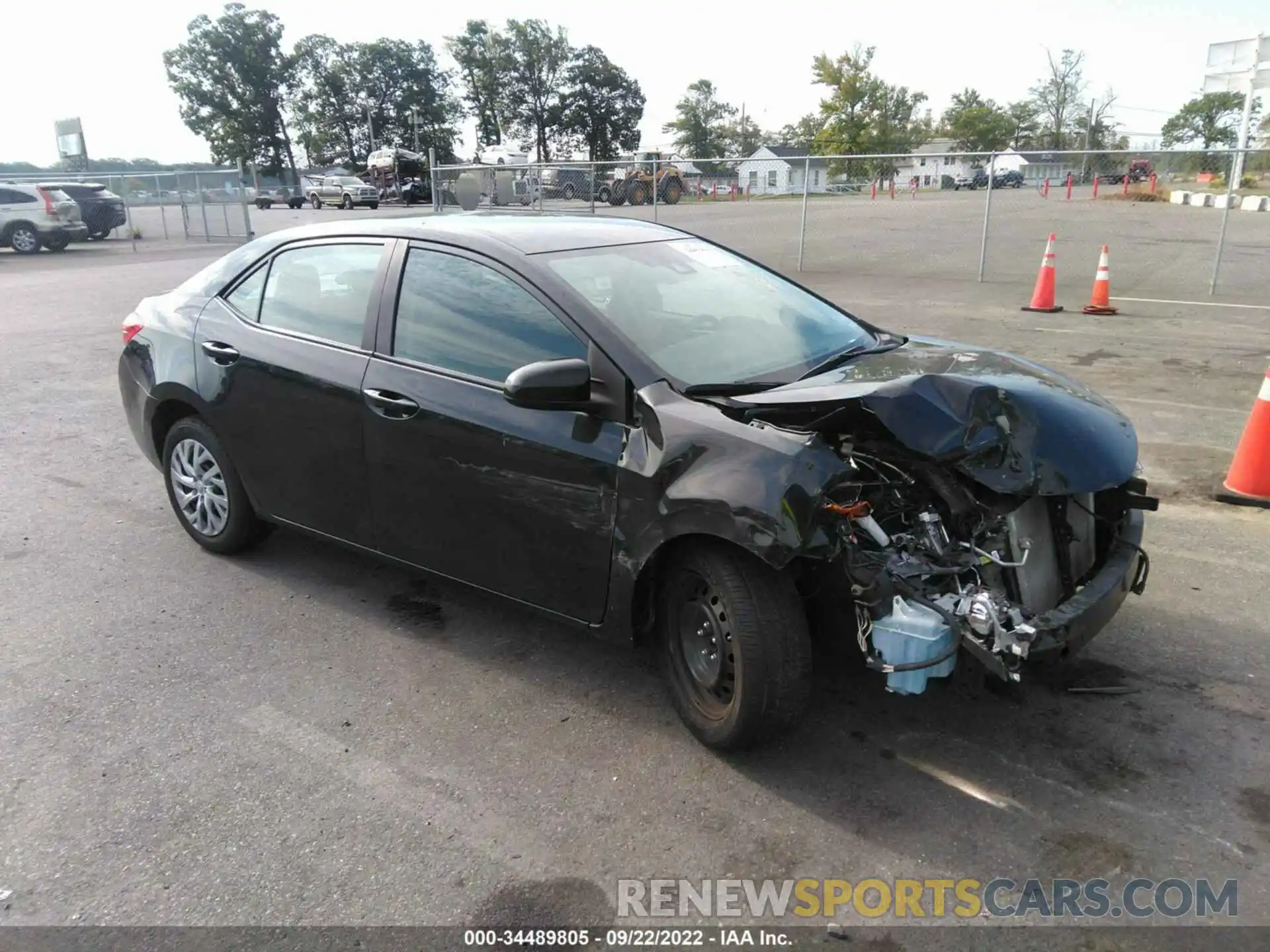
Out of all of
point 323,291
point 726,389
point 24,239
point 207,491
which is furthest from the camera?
point 24,239

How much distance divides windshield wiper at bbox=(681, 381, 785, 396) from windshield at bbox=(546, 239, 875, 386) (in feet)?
0.09

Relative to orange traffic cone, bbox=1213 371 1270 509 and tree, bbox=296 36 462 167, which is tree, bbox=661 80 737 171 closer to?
tree, bbox=296 36 462 167

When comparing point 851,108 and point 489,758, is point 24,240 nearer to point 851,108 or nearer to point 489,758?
point 489,758

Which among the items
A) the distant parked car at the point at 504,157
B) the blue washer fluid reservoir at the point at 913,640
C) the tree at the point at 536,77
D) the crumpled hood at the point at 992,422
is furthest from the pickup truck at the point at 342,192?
the blue washer fluid reservoir at the point at 913,640

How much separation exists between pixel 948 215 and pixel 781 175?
14.0ft

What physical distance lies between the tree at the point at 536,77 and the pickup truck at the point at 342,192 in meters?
36.5

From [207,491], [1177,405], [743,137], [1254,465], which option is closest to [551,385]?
[207,491]

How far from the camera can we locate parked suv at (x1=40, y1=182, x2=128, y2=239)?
2456 centimetres

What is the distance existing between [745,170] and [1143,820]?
25.7 m

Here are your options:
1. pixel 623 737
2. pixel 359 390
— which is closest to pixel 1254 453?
pixel 623 737

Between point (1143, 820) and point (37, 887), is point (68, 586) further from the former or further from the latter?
point (1143, 820)

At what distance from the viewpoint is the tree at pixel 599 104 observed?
82250 millimetres

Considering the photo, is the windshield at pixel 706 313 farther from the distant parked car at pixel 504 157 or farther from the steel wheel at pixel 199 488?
the distant parked car at pixel 504 157

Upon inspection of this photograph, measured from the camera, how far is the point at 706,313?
143 inches
